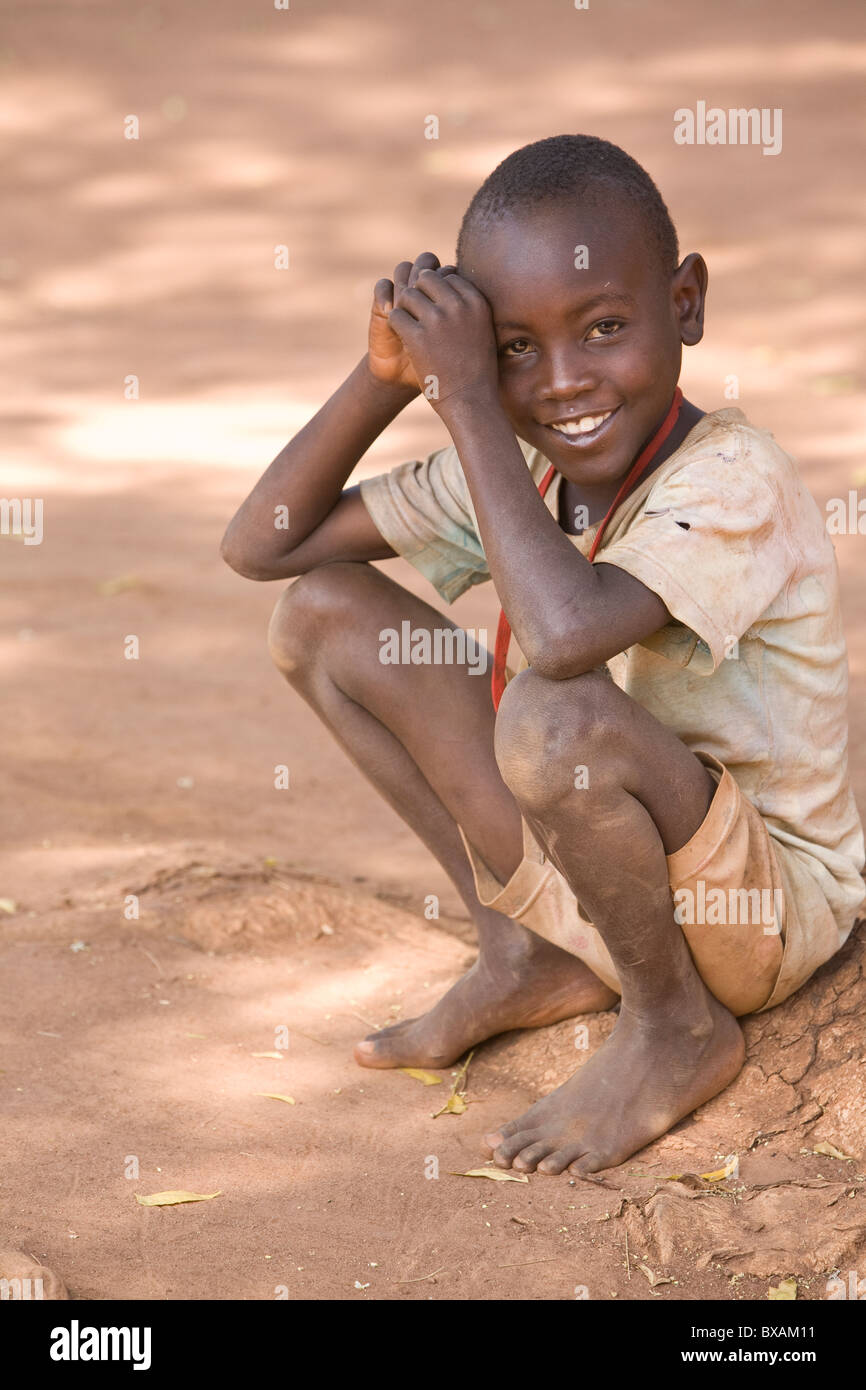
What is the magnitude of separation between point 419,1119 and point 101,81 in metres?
9.28

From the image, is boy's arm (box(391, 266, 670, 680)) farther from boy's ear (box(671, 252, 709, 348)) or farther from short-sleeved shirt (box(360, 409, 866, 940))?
boy's ear (box(671, 252, 709, 348))

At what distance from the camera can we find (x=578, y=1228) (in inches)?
79.7

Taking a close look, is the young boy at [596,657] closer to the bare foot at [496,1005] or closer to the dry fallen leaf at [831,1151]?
the bare foot at [496,1005]

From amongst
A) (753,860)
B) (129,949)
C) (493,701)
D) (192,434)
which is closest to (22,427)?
(192,434)

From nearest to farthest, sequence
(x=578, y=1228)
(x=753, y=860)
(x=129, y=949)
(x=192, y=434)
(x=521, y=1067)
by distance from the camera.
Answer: (x=578, y=1228) → (x=753, y=860) → (x=521, y=1067) → (x=129, y=949) → (x=192, y=434)

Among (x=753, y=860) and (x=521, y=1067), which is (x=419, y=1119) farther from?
(x=753, y=860)

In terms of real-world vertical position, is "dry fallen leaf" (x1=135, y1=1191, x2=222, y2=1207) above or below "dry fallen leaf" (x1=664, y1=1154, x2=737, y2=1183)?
below

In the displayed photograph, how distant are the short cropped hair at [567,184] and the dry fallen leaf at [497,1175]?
134cm

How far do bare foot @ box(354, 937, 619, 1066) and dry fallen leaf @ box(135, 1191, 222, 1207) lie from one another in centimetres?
47

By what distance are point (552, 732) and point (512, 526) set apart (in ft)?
0.93

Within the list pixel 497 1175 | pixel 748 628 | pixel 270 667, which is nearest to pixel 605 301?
pixel 748 628

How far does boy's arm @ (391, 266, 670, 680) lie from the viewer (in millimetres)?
1942

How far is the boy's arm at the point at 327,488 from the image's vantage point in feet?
7.97

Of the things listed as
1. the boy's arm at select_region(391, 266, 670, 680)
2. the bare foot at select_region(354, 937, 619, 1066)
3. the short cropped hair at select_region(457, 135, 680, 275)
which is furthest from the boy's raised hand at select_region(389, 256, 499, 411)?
the bare foot at select_region(354, 937, 619, 1066)
